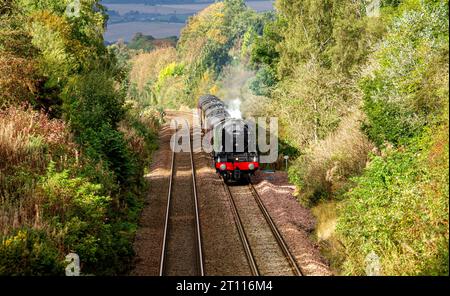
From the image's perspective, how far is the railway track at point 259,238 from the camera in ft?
53.3

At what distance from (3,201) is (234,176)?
14555 millimetres

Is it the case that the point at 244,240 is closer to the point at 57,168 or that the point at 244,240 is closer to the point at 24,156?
the point at 57,168

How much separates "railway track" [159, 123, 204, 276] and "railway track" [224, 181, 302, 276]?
1.56 meters

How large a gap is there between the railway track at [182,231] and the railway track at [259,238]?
156 centimetres

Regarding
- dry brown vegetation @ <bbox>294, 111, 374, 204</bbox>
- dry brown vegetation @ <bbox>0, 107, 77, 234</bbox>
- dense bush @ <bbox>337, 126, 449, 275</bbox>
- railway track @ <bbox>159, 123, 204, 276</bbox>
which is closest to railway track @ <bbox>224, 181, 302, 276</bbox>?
railway track @ <bbox>159, 123, 204, 276</bbox>

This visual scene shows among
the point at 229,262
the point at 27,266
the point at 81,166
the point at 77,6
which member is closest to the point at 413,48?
the point at 229,262

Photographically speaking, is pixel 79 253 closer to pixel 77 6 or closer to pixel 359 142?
pixel 359 142

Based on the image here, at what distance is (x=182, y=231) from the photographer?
65.4 ft

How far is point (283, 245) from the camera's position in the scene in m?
17.9

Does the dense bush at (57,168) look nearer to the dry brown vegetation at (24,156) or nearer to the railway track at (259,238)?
the dry brown vegetation at (24,156)

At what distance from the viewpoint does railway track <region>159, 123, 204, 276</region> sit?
1636cm

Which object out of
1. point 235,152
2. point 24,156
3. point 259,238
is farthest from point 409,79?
point 24,156

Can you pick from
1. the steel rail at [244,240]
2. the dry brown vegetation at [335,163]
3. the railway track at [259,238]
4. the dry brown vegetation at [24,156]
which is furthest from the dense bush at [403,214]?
the dry brown vegetation at [24,156]
